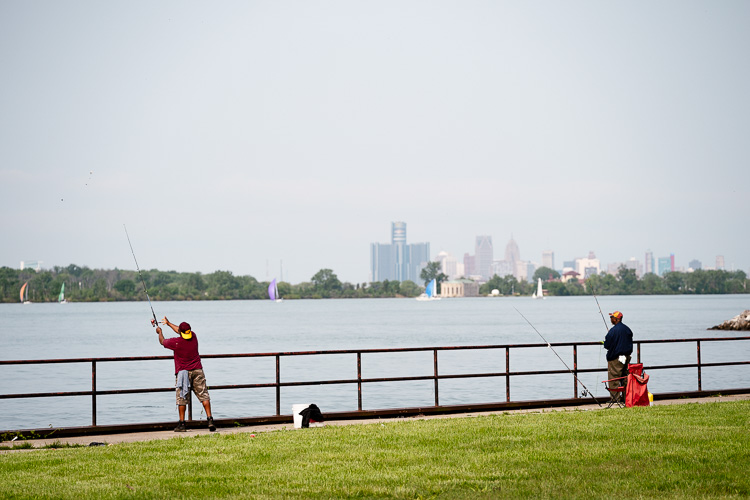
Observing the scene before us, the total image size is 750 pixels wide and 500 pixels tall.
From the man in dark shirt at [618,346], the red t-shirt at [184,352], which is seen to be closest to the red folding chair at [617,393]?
the man in dark shirt at [618,346]

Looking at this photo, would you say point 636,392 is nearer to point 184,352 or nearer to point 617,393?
point 617,393

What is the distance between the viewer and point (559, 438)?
11641mm

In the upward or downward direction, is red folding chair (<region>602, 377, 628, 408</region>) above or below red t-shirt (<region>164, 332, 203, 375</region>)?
below

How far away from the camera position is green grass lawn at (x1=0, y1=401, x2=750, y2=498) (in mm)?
8695

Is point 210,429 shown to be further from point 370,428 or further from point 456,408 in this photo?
point 456,408

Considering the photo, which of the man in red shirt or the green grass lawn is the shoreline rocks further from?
the man in red shirt

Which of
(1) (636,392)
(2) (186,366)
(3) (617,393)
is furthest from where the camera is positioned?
(3) (617,393)

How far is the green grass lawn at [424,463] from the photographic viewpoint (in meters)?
8.70

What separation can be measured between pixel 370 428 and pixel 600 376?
29.2 m

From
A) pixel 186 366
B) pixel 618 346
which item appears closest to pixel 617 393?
pixel 618 346

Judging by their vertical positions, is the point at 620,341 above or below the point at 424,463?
above

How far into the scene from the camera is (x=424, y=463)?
10.1m

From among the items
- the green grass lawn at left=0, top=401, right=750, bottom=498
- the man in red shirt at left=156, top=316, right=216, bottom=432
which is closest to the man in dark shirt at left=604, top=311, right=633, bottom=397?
the green grass lawn at left=0, top=401, right=750, bottom=498

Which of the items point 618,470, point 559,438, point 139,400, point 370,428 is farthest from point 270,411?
point 618,470
